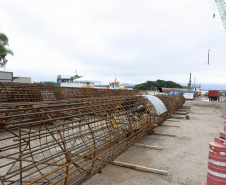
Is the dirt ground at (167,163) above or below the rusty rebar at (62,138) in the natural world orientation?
below

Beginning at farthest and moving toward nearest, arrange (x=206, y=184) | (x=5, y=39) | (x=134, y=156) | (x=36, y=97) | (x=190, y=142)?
(x=5, y=39), (x=36, y=97), (x=190, y=142), (x=134, y=156), (x=206, y=184)

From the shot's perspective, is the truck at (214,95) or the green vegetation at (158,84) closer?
the truck at (214,95)

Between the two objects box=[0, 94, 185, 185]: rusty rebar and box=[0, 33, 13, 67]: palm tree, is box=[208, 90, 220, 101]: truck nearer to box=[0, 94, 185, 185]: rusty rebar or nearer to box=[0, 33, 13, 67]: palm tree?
box=[0, 94, 185, 185]: rusty rebar

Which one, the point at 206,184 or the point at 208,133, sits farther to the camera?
the point at 208,133

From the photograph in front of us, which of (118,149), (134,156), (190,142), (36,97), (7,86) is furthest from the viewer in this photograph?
(36,97)

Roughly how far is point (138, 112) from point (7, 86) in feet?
22.6

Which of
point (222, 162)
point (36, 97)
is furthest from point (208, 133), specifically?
point (36, 97)

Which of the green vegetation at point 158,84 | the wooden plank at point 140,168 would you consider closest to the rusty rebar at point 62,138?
the wooden plank at point 140,168

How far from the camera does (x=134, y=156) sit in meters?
5.45

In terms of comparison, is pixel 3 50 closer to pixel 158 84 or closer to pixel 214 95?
pixel 214 95

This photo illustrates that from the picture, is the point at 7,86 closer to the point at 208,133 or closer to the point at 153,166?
the point at 153,166

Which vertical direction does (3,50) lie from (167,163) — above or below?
above

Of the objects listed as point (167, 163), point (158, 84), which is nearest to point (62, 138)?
point (167, 163)

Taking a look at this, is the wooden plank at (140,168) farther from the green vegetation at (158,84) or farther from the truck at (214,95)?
the green vegetation at (158,84)
